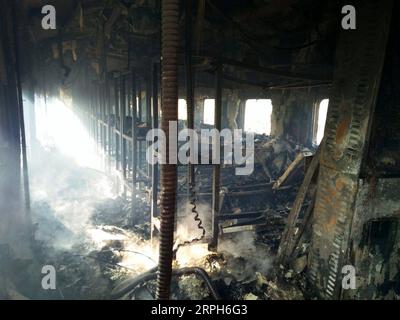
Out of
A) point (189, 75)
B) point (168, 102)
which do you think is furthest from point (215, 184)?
point (168, 102)

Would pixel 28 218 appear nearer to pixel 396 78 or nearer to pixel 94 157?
pixel 396 78

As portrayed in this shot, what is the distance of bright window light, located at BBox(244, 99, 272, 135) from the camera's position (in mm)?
13422

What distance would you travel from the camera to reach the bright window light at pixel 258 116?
44.0 feet

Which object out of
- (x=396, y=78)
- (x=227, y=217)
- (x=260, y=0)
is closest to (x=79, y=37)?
(x=260, y=0)

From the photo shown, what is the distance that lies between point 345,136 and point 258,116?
34.7 ft

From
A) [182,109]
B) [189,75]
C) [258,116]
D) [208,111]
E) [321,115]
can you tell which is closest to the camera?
[189,75]

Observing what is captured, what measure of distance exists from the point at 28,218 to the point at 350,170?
503cm

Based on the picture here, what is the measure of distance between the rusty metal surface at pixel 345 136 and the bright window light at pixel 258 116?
31.0 feet

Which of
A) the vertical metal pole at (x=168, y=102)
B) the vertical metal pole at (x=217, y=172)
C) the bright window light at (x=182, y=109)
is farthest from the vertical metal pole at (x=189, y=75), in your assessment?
the bright window light at (x=182, y=109)

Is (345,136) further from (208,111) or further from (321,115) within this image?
(208,111)

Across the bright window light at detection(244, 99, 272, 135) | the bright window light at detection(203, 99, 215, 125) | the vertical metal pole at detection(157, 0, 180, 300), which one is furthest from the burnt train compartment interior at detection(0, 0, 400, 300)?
the bright window light at detection(203, 99, 215, 125)

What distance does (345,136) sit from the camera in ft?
12.0

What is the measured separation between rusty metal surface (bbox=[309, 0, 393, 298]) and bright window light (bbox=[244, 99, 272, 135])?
9.45 m

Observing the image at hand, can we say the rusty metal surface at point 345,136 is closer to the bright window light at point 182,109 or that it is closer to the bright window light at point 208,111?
the bright window light at point 208,111
